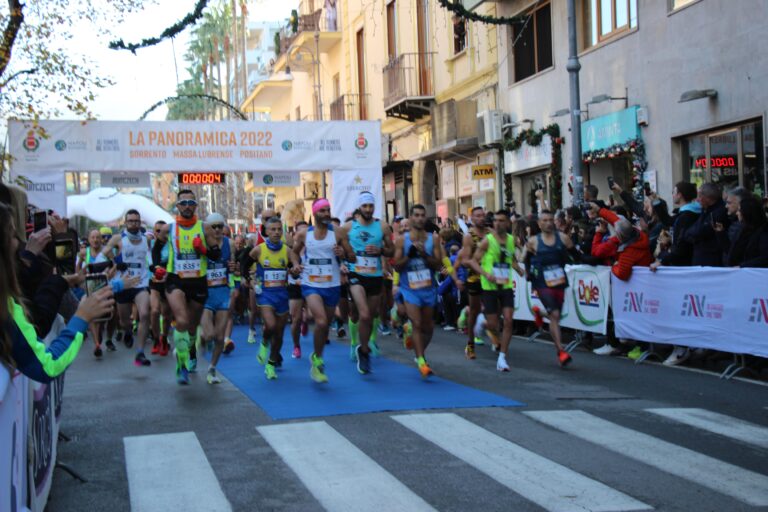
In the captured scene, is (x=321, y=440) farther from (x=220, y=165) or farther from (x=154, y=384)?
(x=220, y=165)

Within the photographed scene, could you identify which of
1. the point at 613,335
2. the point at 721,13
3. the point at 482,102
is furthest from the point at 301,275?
the point at 482,102

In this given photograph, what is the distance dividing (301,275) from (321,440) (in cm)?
434

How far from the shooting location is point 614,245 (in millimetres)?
13992

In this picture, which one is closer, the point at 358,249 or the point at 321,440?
the point at 321,440

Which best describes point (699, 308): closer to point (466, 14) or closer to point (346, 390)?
point (346, 390)

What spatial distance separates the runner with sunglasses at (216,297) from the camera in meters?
11.8

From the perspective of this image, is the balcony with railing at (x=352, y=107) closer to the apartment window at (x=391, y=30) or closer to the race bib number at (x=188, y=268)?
the apartment window at (x=391, y=30)

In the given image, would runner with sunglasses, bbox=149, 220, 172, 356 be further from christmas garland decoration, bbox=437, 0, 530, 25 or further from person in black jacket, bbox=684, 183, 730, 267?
person in black jacket, bbox=684, 183, 730, 267

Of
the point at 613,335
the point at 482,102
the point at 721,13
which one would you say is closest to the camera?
the point at 613,335

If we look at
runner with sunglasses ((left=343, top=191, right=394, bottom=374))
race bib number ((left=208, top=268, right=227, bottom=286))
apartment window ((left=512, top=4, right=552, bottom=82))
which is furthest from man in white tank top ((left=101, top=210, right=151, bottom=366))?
apartment window ((left=512, top=4, right=552, bottom=82))

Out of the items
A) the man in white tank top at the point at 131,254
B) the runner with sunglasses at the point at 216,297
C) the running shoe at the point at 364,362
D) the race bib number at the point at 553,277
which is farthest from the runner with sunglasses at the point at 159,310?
the race bib number at the point at 553,277

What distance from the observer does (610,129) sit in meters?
20.3

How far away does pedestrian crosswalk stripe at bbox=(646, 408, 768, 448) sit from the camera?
8.04 metres

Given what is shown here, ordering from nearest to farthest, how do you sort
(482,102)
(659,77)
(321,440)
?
(321,440) < (659,77) < (482,102)
